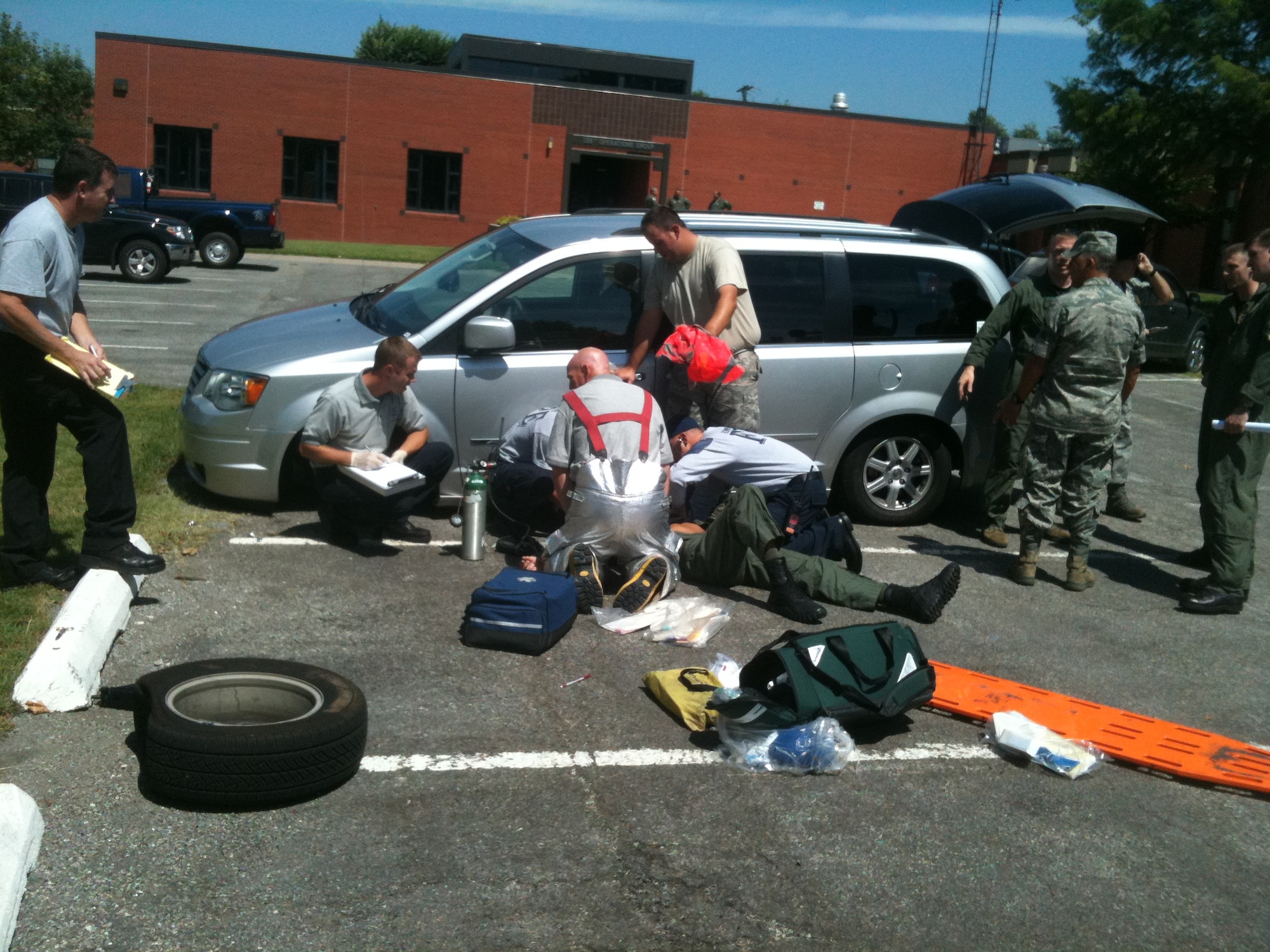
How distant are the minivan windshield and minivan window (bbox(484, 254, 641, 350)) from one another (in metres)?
0.20

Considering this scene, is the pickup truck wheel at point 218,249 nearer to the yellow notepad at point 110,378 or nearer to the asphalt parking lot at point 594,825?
the asphalt parking lot at point 594,825

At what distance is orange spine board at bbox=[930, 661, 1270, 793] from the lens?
4.54 metres

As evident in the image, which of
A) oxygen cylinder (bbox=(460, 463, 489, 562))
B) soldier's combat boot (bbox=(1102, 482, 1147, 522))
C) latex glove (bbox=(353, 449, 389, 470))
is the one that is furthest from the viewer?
soldier's combat boot (bbox=(1102, 482, 1147, 522))

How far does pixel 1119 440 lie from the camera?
8305 mm

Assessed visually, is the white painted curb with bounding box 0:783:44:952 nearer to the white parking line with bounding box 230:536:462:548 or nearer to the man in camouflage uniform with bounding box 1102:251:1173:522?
the white parking line with bounding box 230:536:462:548

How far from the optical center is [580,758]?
169 inches

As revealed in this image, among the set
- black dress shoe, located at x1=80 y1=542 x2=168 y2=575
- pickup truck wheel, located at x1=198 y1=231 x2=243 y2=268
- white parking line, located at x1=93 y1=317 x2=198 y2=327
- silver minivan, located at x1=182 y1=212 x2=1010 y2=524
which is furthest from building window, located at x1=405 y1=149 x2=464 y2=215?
black dress shoe, located at x1=80 y1=542 x2=168 y2=575

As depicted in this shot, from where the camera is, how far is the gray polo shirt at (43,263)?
4.86 metres

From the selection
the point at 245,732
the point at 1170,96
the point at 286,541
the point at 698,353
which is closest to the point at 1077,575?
the point at 698,353

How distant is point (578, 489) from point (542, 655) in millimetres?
1069

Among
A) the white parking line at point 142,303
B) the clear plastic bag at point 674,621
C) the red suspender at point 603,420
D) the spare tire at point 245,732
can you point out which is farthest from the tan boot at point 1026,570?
the white parking line at point 142,303

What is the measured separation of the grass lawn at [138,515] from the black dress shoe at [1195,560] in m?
6.20

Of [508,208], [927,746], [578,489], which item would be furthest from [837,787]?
[508,208]

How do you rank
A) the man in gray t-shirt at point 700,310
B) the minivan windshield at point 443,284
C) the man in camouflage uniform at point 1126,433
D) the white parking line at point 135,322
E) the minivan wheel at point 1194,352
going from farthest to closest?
the minivan wheel at point 1194,352 → the white parking line at point 135,322 → the man in camouflage uniform at point 1126,433 → the minivan windshield at point 443,284 → the man in gray t-shirt at point 700,310
